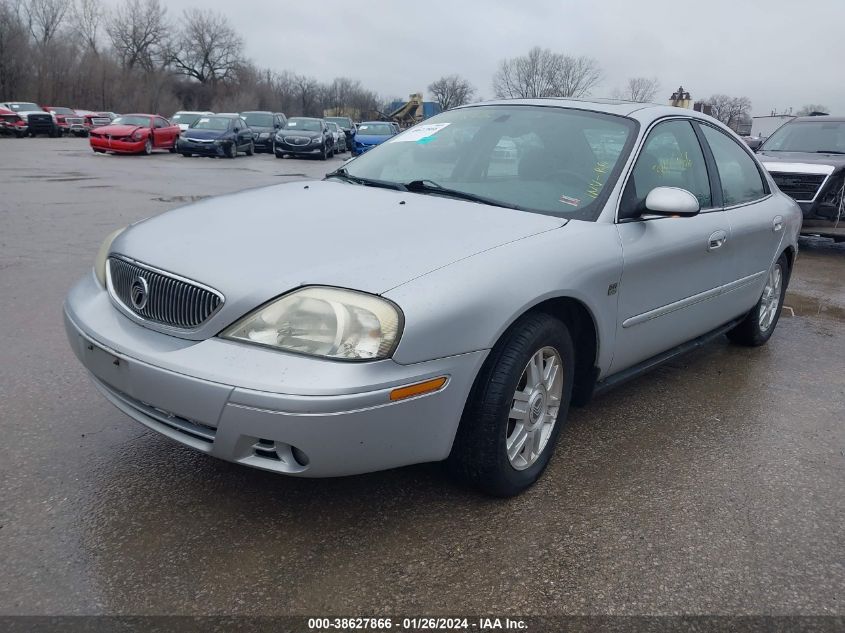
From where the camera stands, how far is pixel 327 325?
2232mm

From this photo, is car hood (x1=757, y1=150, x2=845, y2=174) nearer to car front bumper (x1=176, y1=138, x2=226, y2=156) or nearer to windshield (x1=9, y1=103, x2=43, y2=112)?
car front bumper (x1=176, y1=138, x2=226, y2=156)

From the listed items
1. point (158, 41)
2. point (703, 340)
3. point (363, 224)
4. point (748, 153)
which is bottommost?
point (703, 340)

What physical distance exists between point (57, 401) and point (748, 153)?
436 centimetres

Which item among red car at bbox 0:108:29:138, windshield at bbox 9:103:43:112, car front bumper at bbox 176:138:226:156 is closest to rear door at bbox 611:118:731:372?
car front bumper at bbox 176:138:226:156

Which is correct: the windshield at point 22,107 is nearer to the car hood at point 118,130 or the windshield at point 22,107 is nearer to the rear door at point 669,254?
the car hood at point 118,130

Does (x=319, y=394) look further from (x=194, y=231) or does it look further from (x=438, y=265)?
(x=194, y=231)

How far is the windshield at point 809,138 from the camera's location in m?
10.2

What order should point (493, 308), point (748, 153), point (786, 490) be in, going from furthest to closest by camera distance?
point (748, 153) → point (786, 490) → point (493, 308)

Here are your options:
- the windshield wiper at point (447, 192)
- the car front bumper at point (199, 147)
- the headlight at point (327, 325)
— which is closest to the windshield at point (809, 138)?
the windshield wiper at point (447, 192)

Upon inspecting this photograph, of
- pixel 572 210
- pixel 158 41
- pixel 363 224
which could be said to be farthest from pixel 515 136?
pixel 158 41

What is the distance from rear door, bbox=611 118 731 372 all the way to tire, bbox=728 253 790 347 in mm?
785

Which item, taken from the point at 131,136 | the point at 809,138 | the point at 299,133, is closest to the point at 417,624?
the point at 809,138

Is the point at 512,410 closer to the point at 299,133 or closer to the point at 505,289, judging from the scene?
the point at 505,289

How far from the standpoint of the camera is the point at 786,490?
9.77ft
